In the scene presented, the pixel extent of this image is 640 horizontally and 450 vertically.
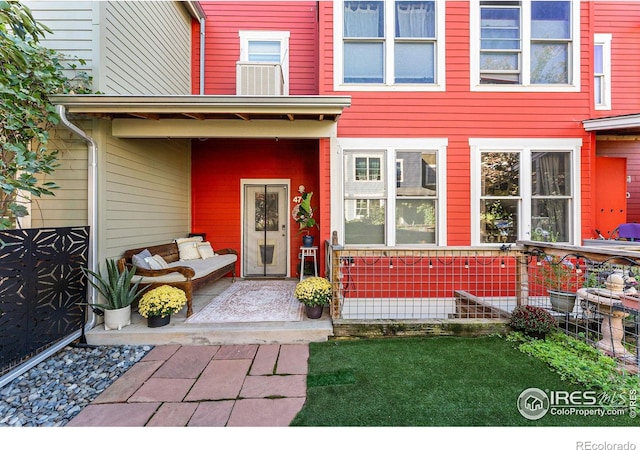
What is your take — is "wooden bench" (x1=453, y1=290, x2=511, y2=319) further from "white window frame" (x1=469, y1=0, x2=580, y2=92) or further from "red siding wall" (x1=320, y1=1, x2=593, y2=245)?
"white window frame" (x1=469, y1=0, x2=580, y2=92)

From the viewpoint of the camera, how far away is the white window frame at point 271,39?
6.10 metres

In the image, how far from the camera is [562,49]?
4469mm

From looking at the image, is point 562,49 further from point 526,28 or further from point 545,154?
point 545,154

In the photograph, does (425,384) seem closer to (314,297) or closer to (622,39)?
(314,297)

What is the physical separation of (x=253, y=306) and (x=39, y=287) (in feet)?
7.57

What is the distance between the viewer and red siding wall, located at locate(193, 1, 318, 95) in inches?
241

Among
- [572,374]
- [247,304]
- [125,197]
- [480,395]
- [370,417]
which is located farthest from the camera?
[247,304]

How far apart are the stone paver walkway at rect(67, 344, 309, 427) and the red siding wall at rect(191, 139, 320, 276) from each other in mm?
3279

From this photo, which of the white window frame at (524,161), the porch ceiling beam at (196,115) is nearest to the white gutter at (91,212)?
the porch ceiling beam at (196,115)

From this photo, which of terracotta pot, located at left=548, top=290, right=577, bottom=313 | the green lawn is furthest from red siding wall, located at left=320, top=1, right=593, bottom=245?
the green lawn

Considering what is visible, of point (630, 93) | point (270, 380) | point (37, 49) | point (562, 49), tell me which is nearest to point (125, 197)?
point (37, 49)

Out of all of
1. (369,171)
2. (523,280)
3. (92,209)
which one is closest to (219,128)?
(92,209)

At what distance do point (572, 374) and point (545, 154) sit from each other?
11.2 ft

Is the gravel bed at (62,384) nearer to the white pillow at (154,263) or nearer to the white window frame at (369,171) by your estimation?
the white pillow at (154,263)
